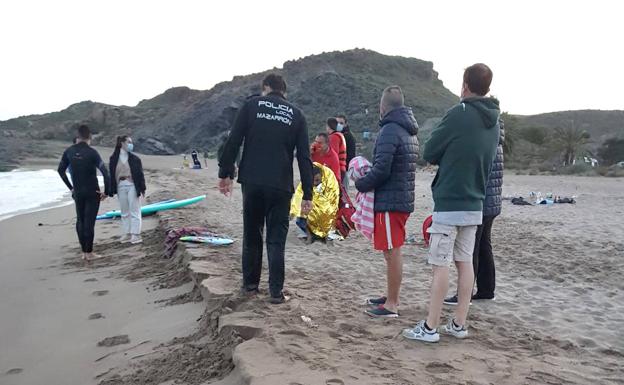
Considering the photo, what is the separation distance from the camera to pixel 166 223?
9086mm

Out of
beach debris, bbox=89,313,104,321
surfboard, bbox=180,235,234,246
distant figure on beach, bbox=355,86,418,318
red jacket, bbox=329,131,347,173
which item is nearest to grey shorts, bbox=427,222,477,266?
distant figure on beach, bbox=355,86,418,318

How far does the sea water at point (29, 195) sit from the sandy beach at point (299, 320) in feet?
Result: 21.0

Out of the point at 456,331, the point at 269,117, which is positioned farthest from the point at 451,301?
the point at 269,117

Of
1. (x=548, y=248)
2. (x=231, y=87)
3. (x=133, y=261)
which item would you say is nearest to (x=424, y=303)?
(x=548, y=248)

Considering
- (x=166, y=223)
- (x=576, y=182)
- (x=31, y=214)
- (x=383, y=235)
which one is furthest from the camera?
(x=576, y=182)

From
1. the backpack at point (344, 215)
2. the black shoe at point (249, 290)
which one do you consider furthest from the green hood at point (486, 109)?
the backpack at point (344, 215)

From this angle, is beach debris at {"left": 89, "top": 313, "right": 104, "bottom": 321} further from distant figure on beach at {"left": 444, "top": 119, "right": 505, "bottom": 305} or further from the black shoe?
distant figure on beach at {"left": 444, "top": 119, "right": 505, "bottom": 305}

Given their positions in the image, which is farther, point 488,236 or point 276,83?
point 488,236

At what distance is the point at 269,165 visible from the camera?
413 centimetres

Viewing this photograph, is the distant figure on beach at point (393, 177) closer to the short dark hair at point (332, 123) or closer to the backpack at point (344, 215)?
the backpack at point (344, 215)

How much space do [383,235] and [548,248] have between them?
4.44m

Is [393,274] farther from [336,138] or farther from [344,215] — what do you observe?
[336,138]

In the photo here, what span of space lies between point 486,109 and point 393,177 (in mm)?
898

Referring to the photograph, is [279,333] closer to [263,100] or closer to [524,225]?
[263,100]
